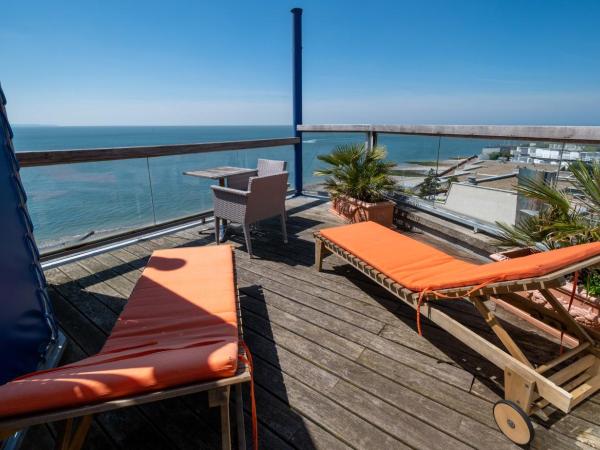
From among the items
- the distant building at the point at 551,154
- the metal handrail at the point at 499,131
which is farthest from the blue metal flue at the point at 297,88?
the distant building at the point at 551,154

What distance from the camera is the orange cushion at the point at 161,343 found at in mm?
991

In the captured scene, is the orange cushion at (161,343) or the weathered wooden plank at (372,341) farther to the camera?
the weathered wooden plank at (372,341)

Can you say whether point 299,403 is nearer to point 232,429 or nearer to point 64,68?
point 232,429

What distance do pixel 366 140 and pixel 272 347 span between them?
3.91 meters

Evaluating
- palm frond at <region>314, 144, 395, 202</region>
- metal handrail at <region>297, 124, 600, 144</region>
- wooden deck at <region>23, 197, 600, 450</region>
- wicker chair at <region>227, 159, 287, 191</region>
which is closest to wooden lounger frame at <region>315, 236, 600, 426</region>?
wooden deck at <region>23, 197, 600, 450</region>

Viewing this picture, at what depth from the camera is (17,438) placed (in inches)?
60.3

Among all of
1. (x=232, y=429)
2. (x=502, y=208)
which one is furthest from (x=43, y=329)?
(x=502, y=208)

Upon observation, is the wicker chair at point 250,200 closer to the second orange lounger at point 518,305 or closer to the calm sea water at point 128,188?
the calm sea water at point 128,188

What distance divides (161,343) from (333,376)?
102 cm

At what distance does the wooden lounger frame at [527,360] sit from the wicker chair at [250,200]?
6.90ft

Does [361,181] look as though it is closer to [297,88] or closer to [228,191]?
[228,191]

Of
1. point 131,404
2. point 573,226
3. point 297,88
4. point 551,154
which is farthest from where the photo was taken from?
point 297,88

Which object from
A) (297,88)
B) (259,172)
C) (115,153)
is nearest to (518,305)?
(259,172)

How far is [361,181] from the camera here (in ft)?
15.1
